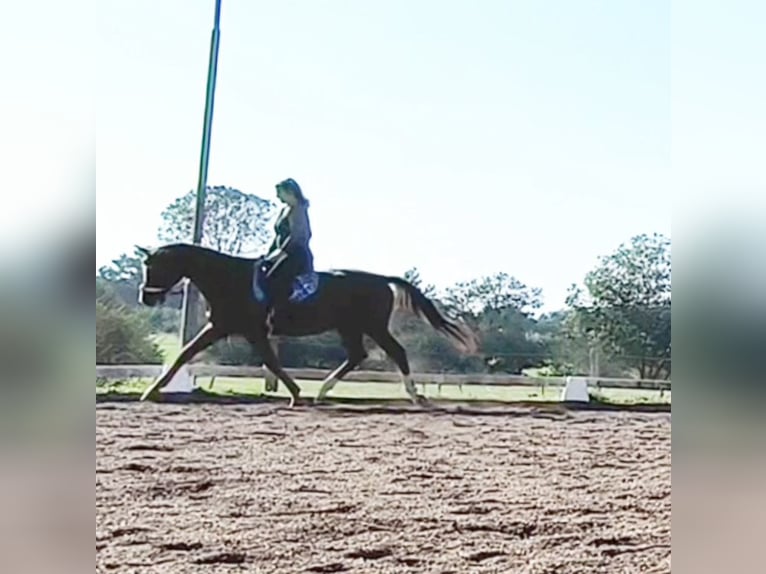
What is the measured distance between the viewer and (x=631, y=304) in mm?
2105

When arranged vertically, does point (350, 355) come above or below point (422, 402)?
above

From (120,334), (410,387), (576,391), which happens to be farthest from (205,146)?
(576,391)

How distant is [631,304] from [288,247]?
2.62 ft

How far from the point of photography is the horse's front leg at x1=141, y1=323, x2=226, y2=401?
2.00m

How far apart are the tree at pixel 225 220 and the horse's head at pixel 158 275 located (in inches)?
1.6

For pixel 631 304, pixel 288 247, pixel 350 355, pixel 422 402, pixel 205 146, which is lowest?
pixel 422 402

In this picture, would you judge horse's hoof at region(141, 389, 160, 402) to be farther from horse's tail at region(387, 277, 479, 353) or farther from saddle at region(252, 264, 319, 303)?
horse's tail at region(387, 277, 479, 353)

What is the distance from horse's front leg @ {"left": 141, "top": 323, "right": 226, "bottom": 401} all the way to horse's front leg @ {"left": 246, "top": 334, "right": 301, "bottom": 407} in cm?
8

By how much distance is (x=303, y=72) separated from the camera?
2.06 m

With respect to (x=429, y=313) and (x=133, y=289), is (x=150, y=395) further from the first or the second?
(x=429, y=313)

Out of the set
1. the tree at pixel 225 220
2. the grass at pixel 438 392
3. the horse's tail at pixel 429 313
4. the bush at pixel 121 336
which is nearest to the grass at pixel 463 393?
the grass at pixel 438 392
